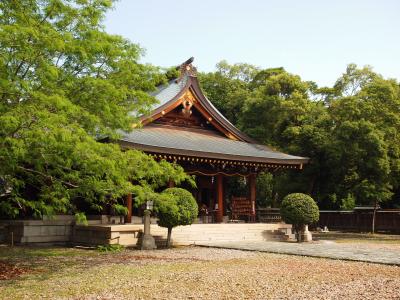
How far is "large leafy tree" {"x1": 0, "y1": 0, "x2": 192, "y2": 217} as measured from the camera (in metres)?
8.61

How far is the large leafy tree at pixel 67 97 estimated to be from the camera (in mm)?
8609

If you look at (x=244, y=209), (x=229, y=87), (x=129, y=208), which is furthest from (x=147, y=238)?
(x=229, y=87)

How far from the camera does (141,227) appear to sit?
16812 millimetres

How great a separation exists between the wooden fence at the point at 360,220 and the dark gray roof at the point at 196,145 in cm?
893

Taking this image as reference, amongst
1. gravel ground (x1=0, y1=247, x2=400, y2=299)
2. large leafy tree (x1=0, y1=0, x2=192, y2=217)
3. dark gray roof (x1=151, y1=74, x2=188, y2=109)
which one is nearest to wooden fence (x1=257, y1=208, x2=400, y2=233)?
dark gray roof (x1=151, y1=74, x2=188, y2=109)

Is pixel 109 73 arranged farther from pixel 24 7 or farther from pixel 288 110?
pixel 288 110

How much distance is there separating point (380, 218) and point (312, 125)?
712 centimetres

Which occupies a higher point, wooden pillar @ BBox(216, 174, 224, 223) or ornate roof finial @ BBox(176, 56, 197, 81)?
ornate roof finial @ BBox(176, 56, 197, 81)

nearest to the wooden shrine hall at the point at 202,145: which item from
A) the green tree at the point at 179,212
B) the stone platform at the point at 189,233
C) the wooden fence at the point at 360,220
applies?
the stone platform at the point at 189,233

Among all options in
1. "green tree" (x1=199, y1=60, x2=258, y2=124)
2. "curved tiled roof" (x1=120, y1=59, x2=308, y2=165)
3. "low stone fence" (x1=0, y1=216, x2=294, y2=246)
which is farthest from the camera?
"green tree" (x1=199, y1=60, x2=258, y2=124)

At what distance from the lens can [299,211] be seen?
18031 millimetres

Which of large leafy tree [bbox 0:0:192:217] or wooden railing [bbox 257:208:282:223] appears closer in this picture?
large leafy tree [bbox 0:0:192:217]

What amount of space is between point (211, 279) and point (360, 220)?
73.7 ft

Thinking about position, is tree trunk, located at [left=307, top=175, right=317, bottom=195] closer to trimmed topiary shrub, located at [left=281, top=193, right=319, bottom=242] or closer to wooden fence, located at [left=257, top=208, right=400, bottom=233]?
wooden fence, located at [left=257, top=208, right=400, bottom=233]
